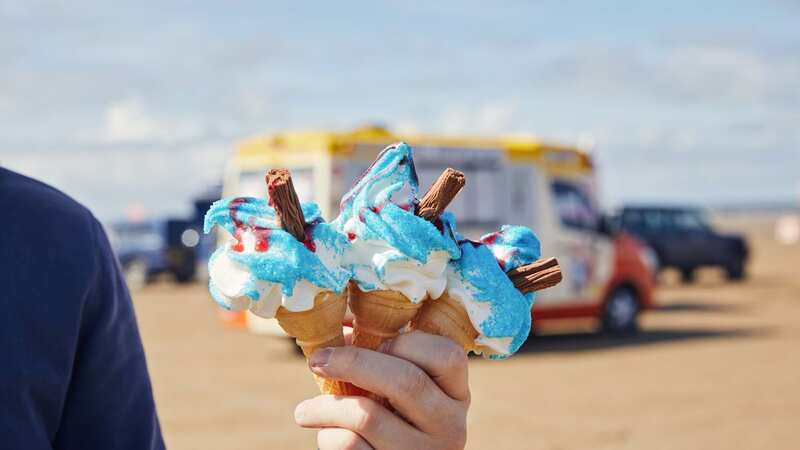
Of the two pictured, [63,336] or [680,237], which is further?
[680,237]

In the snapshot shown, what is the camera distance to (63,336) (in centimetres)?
164

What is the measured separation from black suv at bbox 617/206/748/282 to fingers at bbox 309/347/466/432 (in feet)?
72.4

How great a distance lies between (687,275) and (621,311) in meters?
11.4

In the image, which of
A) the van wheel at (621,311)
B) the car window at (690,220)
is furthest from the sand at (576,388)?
the car window at (690,220)

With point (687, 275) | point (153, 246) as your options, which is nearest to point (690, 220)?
point (687, 275)

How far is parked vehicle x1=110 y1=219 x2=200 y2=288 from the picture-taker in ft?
89.5

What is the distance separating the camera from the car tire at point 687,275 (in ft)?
80.0

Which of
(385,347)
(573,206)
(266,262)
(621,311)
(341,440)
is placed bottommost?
(621,311)

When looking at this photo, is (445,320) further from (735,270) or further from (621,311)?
(735,270)

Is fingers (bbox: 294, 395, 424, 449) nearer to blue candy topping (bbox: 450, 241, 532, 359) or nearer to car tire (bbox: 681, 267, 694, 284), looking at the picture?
blue candy topping (bbox: 450, 241, 532, 359)

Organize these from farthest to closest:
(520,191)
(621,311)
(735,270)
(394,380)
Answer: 1. (735,270)
2. (621,311)
3. (520,191)
4. (394,380)

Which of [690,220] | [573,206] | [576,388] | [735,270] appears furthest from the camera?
[735,270]

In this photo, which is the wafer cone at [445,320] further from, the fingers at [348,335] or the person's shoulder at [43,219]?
the person's shoulder at [43,219]

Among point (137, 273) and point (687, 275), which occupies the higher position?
point (137, 273)
